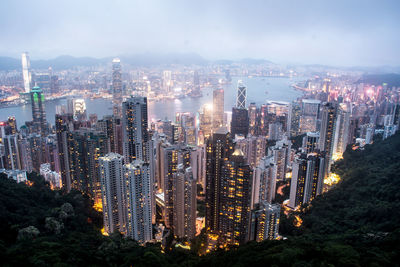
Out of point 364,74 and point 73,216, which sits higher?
point 364,74

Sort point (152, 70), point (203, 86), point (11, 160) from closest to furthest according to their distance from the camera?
point (11, 160) < point (152, 70) < point (203, 86)

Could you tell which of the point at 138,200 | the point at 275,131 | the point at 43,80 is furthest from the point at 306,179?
the point at 43,80

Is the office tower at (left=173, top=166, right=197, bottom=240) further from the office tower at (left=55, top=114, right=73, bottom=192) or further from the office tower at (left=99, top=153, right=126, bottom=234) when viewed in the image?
the office tower at (left=55, top=114, right=73, bottom=192)

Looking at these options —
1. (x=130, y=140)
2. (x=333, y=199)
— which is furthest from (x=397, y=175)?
(x=130, y=140)

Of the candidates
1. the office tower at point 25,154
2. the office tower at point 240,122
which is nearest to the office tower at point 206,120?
the office tower at point 240,122

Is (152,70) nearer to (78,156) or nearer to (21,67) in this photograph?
(21,67)

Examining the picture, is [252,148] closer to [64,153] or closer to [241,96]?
[64,153]

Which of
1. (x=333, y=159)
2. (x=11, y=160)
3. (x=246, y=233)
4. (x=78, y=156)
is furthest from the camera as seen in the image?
(x=333, y=159)

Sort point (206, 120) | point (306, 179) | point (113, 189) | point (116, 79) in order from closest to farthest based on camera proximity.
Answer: point (113, 189) < point (306, 179) < point (206, 120) < point (116, 79)
